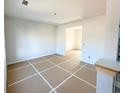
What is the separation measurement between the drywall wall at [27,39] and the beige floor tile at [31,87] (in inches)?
86.5

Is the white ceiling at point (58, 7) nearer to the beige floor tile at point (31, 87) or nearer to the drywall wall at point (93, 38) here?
the drywall wall at point (93, 38)

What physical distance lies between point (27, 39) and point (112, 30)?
14.5ft

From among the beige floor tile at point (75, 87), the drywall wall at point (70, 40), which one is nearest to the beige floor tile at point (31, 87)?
the beige floor tile at point (75, 87)

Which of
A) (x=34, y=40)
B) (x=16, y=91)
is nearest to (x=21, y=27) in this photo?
(x=34, y=40)

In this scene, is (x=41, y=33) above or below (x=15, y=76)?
above

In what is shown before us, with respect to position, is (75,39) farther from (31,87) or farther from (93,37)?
(31,87)

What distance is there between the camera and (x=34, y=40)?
5105mm

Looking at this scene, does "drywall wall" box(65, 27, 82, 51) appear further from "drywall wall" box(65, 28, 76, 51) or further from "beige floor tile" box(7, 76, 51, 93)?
"beige floor tile" box(7, 76, 51, 93)

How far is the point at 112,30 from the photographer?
153 centimetres

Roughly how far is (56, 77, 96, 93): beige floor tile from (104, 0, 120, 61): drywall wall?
119 cm

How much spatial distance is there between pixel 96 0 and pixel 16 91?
3257 mm

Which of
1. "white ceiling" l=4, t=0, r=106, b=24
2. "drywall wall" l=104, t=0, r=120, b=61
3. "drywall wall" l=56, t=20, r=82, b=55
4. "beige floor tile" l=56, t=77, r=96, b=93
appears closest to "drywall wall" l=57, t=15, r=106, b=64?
"white ceiling" l=4, t=0, r=106, b=24

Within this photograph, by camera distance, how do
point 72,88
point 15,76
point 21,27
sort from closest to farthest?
point 72,88, point 15,76, point 21,27
